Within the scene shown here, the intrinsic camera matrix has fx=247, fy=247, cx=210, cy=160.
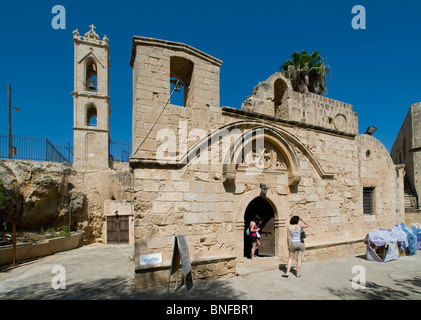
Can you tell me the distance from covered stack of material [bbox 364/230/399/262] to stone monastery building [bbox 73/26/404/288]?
2.36ft

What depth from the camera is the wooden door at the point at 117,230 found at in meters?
13.4

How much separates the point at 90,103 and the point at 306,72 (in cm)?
1533

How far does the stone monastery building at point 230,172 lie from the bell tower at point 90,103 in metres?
13.6

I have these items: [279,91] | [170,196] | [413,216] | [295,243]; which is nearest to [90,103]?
[279,91]

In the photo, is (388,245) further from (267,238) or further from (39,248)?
(39,248)

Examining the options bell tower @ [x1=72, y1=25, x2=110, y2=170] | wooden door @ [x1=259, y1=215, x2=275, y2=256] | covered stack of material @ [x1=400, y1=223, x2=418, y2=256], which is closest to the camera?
wooden door @ [x1=259, y1=215, x2=275, y2=256]

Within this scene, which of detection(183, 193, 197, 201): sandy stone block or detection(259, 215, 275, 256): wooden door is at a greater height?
detection(183, 193, 197, 201): sandy stone block

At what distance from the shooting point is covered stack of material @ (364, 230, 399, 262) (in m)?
6.61

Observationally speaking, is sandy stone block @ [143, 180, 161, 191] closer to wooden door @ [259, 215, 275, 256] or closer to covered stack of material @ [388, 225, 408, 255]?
wooden door @ [259, 215, 275, 256]

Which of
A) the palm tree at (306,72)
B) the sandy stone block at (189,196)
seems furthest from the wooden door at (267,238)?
the palm tree at (306,72)

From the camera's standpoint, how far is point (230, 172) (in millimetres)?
5375

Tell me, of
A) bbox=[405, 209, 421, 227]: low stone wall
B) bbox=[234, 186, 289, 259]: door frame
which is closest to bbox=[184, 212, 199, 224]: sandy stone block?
bbox=[234, 186, 289, 259]: door frame

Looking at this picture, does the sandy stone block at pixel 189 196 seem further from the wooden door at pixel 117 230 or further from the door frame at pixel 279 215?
the wooden door at pixel 117 230

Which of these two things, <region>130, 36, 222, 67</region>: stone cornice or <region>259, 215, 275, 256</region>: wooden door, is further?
<region>259, 215, 275, 256</region>: wooden door
